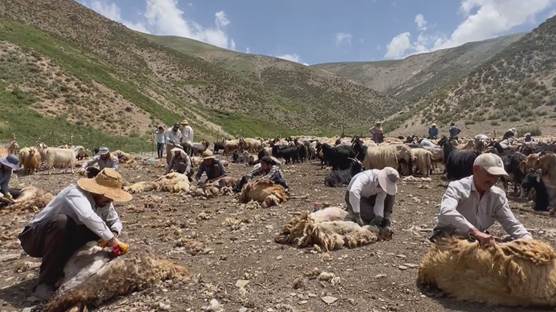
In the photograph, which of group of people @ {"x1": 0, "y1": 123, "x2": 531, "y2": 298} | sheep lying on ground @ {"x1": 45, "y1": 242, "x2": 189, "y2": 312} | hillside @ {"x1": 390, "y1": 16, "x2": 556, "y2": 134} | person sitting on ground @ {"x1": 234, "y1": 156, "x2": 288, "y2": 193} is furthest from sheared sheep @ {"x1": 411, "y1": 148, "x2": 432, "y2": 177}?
hillside @ {"x1": 390, "y1": 16, "x2": 556, "y2": 134}

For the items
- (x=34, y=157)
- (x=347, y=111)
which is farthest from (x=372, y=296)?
(x=347, y=111)

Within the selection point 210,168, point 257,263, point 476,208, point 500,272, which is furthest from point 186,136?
point 500,272

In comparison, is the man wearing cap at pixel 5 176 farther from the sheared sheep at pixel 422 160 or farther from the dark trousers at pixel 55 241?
the sheared sheep at pixel 422 160

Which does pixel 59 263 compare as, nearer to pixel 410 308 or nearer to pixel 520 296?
pixel 410 308

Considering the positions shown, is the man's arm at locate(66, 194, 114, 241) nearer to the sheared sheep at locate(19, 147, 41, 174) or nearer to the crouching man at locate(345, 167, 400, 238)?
the crouching man at locate(345, 167, 400, 238)

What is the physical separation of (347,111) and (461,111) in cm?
4747

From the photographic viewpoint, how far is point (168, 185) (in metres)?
12.6

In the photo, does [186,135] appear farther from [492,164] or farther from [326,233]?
[492,164]

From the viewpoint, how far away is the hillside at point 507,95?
3703 cm

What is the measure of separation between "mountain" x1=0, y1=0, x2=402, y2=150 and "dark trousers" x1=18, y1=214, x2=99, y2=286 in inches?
877

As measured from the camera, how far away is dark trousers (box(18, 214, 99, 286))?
17.9ft

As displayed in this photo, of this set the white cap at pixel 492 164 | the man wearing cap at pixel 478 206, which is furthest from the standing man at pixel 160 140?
the white cap at pixel 492 164

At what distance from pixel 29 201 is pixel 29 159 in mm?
7669

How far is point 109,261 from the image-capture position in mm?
5367
